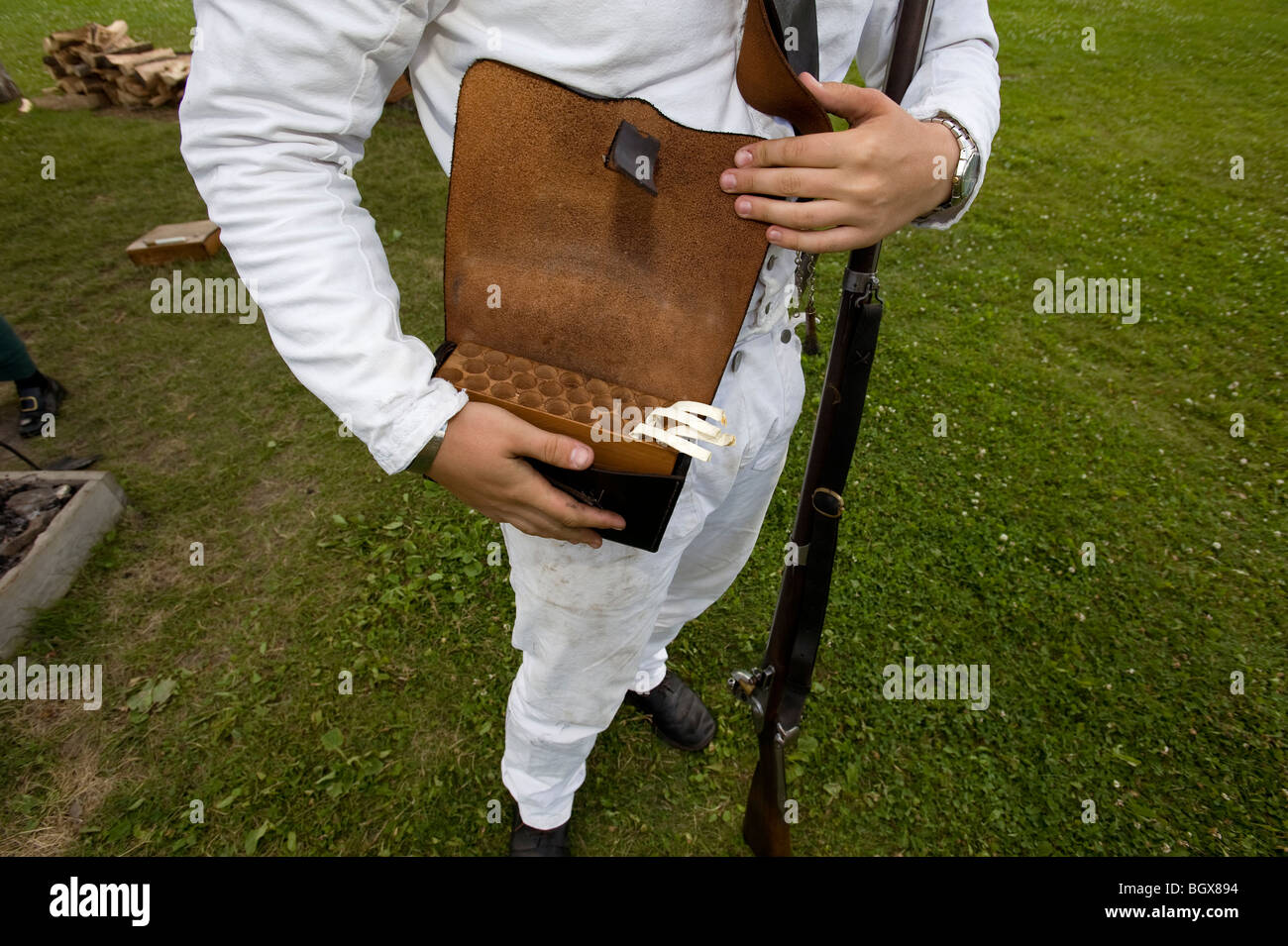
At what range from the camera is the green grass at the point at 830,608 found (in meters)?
2.76

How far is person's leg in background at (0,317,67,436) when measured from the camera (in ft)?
13.3

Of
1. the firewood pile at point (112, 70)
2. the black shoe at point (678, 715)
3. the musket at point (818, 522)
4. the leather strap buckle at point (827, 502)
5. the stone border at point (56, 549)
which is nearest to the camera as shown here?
the musket at point (818, 522)

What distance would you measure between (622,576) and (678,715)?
1.54m

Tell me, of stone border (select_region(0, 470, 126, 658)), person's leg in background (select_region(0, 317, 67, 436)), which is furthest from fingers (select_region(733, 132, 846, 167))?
person's leg in background (select_region(0, 317, 67, 436))

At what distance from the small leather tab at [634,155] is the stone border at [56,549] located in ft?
12.1

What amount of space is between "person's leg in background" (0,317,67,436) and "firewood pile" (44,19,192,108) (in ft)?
21.0

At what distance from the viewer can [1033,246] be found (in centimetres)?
628

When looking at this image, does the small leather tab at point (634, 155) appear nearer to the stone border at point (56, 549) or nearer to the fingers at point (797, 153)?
the fingers at point (797, 153)

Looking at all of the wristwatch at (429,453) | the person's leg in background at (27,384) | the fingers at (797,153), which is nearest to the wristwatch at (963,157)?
the fingers at (797,153)

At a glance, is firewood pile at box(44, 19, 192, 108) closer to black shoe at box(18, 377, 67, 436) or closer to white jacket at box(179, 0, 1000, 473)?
black shoe at box(18, 377, 67, 436)

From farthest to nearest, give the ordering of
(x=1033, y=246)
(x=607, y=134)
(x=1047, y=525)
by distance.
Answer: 1. (x=1033, y=246)
2. (x=1047, y=525)
3. (x=607, y=134)

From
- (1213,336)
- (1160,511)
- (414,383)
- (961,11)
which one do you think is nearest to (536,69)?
(414,383)

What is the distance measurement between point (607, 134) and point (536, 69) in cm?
18
